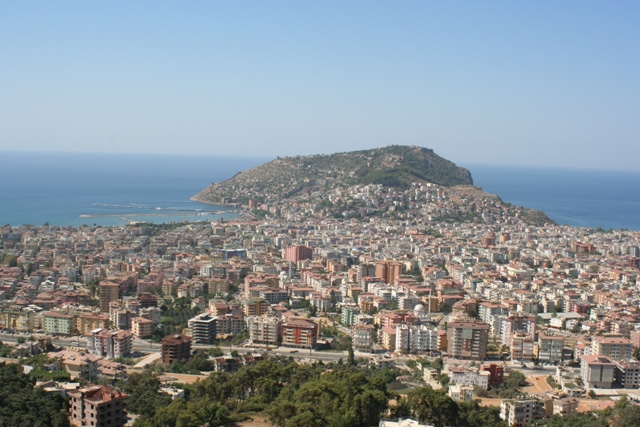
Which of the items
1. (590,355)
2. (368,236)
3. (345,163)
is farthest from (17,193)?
(590,355)

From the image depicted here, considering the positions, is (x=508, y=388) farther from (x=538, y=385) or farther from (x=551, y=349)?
(x=551, y=349)

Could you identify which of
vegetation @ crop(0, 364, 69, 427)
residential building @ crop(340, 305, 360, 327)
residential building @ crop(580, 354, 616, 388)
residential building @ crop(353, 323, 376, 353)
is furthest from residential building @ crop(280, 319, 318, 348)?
vegetation @ crop(0, 364, 69, 427)

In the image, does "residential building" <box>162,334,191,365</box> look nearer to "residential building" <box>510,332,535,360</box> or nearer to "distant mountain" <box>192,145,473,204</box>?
"residential building" <box>510,332,535,360</box>

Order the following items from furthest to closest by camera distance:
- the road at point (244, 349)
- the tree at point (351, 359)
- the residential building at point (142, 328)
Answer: the residential building at point (142, 328) < the road at point (244, 349) < the tree at point (351, 359)

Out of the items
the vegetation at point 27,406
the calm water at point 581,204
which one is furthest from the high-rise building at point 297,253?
the calm water at point 581,204

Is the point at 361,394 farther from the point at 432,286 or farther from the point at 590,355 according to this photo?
the point at 432,286

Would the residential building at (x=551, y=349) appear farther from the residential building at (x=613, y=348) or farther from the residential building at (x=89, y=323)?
the residential building at (x=89, y=323)
